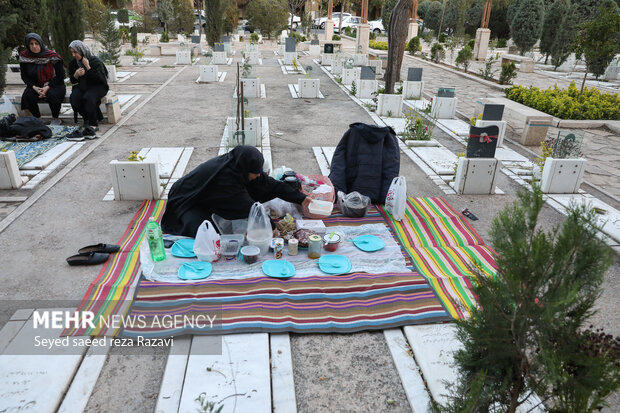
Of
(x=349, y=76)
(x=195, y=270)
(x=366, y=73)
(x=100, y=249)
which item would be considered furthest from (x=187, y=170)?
(x=349, y=76)

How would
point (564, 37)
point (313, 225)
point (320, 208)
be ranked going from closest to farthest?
point (313, 225) → point (320, 208) → point (564, 37)

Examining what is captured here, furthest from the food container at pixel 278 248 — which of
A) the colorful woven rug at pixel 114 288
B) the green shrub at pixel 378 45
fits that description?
the green shrub at pixel 378 45

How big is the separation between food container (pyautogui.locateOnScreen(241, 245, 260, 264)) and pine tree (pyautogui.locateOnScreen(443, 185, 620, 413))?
2.38m

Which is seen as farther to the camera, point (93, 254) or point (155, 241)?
point (93, 254)

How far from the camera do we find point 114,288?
12.2 ft

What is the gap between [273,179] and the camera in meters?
4.81

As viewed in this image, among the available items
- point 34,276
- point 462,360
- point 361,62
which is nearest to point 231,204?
point 34,276

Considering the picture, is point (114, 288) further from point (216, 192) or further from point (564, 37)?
point (564, 37)

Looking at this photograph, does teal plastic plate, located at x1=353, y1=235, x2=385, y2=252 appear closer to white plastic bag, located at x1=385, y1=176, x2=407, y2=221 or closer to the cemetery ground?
white plastic bag, located at x1=385, y1=176, x2=407, y2=221

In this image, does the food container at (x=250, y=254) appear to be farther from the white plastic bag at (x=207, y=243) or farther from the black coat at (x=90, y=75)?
the black coat at (x=90, y=75)

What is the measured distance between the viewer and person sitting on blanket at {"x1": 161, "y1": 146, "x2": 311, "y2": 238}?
4.38 metres

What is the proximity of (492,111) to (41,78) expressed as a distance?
28.1ft

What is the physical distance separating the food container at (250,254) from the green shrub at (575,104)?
8901 millimetres

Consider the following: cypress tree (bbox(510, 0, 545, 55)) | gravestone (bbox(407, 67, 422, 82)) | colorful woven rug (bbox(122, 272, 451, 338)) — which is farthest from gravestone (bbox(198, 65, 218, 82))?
cypress tree (bbox(510, 0, 545, 55))
